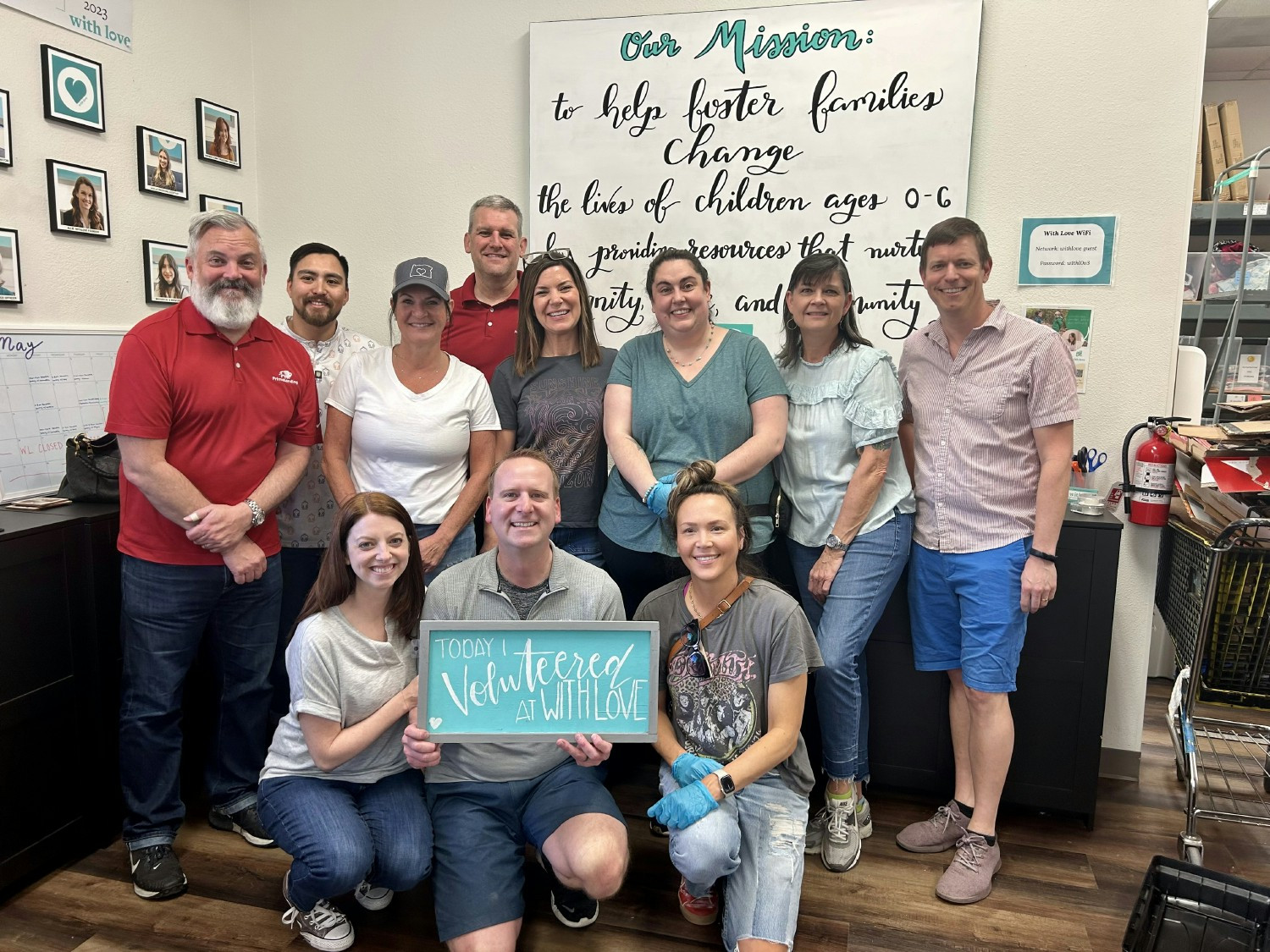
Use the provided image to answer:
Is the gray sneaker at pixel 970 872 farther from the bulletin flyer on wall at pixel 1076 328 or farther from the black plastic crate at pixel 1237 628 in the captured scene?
the bulletin flyer on wall at pixel 1076 328

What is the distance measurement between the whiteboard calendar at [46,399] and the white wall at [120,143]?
0.21ft

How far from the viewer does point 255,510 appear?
6.87 ft

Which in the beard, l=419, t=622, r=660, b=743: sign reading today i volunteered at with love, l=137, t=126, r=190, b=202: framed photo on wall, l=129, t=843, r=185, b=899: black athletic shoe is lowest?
l=129, t=843, r=185, b=899: black athletic shoe

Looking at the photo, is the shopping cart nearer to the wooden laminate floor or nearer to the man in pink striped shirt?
the wooden laminate floor

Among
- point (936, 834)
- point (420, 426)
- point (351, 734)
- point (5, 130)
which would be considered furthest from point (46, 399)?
point (936, 834)

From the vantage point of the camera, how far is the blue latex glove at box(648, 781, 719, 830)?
69.2 inches

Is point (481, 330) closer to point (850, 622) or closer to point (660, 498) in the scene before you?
point (660, 498)

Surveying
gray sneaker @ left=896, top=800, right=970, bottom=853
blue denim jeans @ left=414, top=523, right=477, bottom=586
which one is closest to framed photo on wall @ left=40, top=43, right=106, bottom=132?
blue denim jeans @ left=414, top=523, right=477, bottom=586

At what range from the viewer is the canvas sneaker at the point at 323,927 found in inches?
73.9

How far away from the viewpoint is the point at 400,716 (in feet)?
6.25

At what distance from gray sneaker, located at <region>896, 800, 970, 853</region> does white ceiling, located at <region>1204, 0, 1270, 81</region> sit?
3.09m

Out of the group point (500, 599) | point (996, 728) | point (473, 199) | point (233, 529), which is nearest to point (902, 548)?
point (996, 728)

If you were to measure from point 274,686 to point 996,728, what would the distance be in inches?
76.4

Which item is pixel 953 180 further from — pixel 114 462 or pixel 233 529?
pixel 114 462
